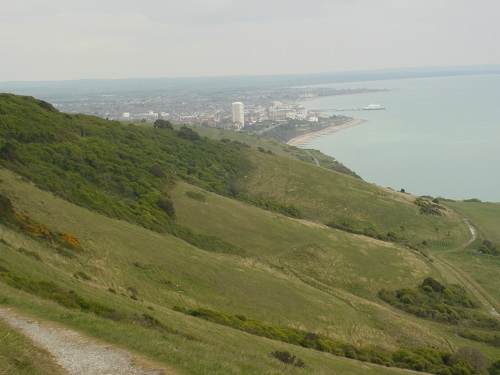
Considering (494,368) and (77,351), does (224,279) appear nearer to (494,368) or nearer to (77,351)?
(494,368)

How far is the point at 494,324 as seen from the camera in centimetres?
3225

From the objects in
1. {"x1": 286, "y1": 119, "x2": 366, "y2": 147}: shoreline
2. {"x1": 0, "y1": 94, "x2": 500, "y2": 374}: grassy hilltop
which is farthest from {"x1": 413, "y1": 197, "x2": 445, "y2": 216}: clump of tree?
{"x1": 286, "y1": 119, "x2": 366, "y2": 147}: shoreline

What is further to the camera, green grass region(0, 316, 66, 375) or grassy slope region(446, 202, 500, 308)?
grassy slope region(446, 202, 500, 308)

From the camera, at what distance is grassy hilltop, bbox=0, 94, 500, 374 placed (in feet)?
53.4

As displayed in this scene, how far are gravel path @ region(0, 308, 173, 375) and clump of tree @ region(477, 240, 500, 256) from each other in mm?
48974

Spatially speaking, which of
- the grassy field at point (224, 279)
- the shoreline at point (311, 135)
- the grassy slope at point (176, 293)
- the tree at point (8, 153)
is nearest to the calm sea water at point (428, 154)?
the shoreline at point (311, 135)

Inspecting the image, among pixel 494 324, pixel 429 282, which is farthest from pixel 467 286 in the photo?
pixel 494 324

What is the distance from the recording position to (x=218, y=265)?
29766 millimetres

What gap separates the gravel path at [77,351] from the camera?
32.8ft

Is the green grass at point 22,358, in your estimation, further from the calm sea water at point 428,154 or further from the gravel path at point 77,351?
the calm sea water at point 428,154

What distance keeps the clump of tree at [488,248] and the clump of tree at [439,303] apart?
14.8 metres

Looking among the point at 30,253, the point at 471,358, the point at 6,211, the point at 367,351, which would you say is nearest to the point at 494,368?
the point at 471,358

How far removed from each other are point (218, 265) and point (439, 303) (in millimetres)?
16863

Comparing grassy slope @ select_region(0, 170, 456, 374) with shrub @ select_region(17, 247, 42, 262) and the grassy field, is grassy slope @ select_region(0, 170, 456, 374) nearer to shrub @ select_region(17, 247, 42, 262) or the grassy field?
the grassy field
